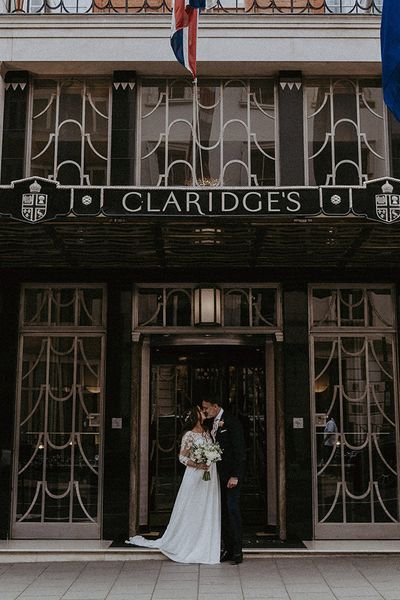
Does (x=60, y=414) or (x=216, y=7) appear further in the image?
(x=216, y=7)

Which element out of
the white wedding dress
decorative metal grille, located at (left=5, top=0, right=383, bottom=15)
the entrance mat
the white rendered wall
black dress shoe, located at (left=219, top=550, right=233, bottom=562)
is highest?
decorative metal grille, located at (left=5, top=0, right=383, bottom=15)

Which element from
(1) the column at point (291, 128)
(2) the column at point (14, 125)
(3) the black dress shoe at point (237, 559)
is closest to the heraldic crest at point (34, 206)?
(2) the column at point (14, 125)

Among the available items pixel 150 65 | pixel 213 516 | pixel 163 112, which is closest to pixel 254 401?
pixel 213 516

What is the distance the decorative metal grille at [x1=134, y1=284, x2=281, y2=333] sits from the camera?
10883 mm

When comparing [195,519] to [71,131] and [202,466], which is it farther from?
[71,131]

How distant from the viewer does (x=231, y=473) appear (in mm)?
9367

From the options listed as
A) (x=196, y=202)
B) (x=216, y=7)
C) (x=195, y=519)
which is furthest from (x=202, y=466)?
(x=216, y=7)

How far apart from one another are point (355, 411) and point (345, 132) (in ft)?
14.3

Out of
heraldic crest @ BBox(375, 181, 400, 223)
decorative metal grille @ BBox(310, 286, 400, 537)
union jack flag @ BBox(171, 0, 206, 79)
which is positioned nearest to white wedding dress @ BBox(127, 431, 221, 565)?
decorative metal grille @ BBox(310, 286, 400, 537)

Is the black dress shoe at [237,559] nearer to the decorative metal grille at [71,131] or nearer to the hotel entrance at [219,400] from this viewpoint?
the hotel entrance at [219,400]

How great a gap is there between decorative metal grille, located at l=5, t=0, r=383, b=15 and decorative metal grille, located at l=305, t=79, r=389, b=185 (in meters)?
1.25

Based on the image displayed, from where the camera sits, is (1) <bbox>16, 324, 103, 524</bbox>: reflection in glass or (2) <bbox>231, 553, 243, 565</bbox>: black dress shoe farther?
(1) <bbox>16, 324, 103, 524</bbox>: reflection in glass

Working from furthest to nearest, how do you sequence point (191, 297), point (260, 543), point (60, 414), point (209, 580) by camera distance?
1. point (191, 297)
2. point (60, 414)
3. point (260, 543)
4. point (209, 580)

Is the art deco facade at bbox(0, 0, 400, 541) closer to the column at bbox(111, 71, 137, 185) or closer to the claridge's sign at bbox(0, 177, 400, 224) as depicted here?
the column at bbox(111, 71, 137, 185)
